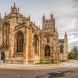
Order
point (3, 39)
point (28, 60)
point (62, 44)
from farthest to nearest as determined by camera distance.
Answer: point (62, 44) < point (3, 39) < point (28, 60)

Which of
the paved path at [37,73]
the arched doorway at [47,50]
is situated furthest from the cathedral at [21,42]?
the paved path at [37,73]

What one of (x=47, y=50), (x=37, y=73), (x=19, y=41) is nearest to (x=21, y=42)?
(x=19, y=41)

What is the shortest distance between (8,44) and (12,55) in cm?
326

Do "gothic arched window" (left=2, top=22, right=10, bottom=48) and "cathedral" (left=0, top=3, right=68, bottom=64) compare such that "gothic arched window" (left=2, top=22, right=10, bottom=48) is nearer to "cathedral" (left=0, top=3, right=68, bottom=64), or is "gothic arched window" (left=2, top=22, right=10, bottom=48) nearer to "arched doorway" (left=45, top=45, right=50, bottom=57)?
"cathedral" (left=0, top=3, right=68, bottom=64)

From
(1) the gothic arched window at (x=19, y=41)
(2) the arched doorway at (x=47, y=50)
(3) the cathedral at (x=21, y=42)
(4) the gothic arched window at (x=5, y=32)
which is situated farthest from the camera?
(2) the arched doorway at (x=47, y=50)

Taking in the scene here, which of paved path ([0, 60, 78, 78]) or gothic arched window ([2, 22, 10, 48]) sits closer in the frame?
paved path ([0, 60, 78, 78])

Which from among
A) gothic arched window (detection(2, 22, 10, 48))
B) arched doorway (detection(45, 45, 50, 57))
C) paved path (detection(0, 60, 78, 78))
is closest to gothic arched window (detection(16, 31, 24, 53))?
gothic arched window (detection(2, 22, 10, 48))

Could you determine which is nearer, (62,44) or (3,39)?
(3,39)

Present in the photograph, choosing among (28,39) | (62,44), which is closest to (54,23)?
(62,44)

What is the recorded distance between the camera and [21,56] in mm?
58500

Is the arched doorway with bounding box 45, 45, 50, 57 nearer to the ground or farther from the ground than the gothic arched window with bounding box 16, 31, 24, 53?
nearer to the ground

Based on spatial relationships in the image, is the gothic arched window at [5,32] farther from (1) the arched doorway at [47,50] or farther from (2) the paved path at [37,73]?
(2) the paved path at [37,73]

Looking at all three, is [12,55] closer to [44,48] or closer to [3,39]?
[3,39]

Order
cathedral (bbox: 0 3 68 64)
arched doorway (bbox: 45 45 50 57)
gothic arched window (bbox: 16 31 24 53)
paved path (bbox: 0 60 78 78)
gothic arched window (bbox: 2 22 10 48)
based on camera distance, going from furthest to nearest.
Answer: arched doorway (bbox: 45 45 50 57) < gothic arched window (bbox: 2 22 10 48) < gothic arched window (bbox: 16 31 24 53) < cathedral (bbox: 0 3 68 64) < paved path (bbox: 0 60 78 78)
